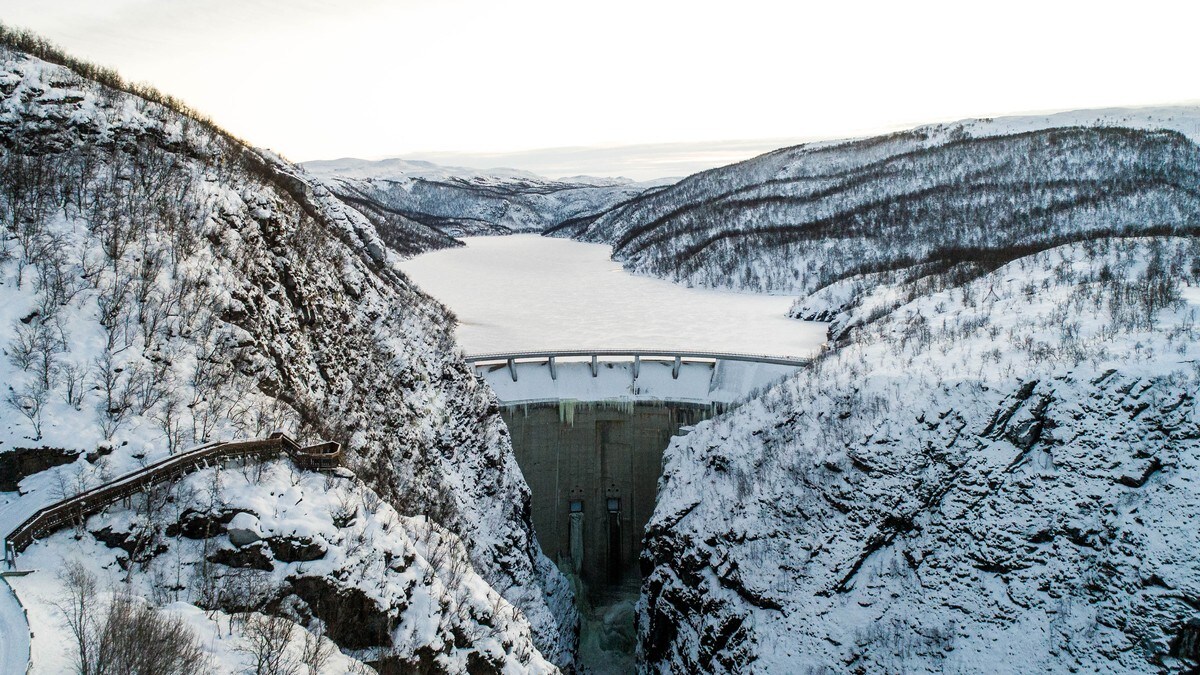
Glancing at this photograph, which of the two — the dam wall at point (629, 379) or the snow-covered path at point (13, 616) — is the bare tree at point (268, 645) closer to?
the snow-covered path at point (13, 616)

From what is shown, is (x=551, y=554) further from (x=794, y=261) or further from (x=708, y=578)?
(x=794, y=261)

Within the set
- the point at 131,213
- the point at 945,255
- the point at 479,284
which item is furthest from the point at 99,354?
the point at 945,255

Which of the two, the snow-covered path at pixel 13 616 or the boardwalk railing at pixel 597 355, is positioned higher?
the snow-covered path at pixel 13 616

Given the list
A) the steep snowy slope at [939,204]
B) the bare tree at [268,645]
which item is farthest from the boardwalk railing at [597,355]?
the bare tree at [268,645]

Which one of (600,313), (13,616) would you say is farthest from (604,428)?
(13,616)

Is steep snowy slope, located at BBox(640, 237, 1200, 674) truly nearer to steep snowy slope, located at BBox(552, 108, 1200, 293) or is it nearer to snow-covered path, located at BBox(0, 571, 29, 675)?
snow-covered path, located at BBox(0, 571, 29, 675)

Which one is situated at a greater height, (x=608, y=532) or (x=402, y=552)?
(x=402, y=552)
